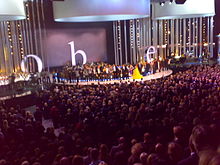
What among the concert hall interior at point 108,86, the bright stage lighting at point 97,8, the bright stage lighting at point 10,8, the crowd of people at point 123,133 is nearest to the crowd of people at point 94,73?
the concert hall interior at point 108,86

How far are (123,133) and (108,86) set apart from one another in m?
7.11

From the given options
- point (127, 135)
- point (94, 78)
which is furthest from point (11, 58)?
point (127, 135)

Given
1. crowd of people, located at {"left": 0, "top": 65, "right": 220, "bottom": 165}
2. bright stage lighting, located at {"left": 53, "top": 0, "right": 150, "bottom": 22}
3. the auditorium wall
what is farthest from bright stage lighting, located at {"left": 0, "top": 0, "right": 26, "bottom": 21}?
the auditorium wall

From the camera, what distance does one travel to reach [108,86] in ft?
44.4

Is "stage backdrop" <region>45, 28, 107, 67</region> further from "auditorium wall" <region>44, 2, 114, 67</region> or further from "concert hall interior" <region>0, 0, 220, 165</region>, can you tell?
"concert hall interior" <region>0, 0, 220, 165</region>

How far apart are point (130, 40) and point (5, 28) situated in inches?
518

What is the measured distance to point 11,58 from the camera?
21500 millimetres

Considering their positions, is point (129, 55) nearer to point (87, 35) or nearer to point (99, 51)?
point (99, 51)

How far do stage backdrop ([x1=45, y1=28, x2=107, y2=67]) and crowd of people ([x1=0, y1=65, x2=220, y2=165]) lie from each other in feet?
44.1

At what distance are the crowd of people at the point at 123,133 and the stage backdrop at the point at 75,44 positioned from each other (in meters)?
13.4

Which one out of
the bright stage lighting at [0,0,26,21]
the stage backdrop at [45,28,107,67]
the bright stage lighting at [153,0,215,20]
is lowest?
the stage backdrop at [45,28,107,67]

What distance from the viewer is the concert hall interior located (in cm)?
502

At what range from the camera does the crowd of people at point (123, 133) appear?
12.6ft

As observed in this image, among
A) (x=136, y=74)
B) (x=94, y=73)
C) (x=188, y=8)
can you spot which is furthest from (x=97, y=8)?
(x=188, y=8)
